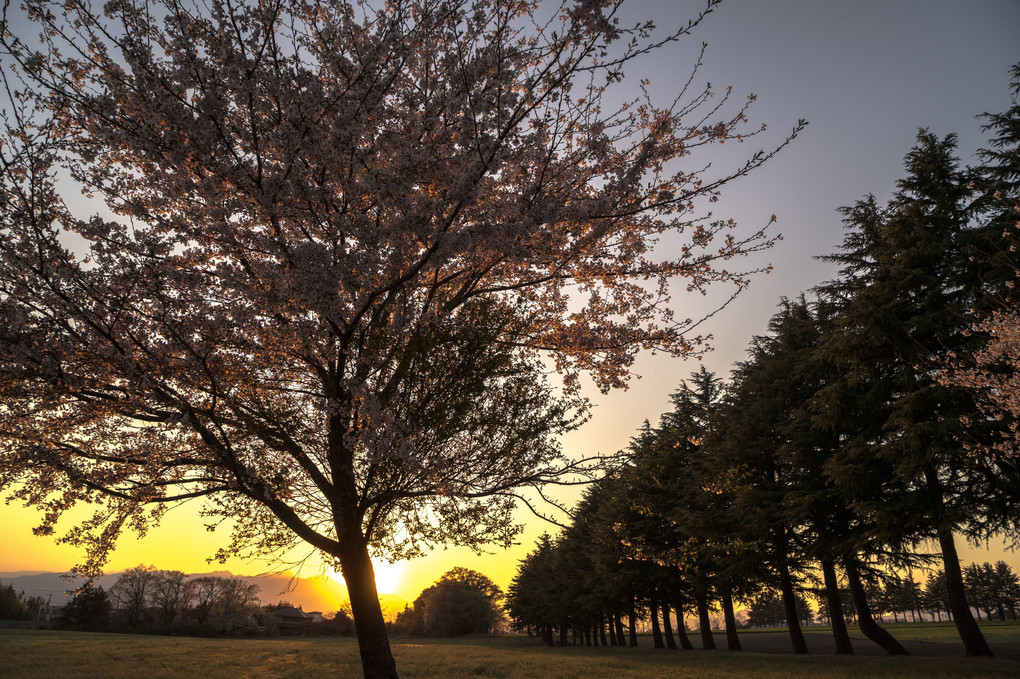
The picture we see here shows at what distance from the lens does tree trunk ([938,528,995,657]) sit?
16219 mm

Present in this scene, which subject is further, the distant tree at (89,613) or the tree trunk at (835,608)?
the distant tree at (89,613)

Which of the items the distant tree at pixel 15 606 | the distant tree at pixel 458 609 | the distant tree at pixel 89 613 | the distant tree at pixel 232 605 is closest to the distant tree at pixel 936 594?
the distant tree at pixel 458 609

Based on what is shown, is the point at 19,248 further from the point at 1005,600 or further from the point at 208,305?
the point at 1005,600

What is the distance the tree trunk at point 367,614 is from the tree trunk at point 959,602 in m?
17.0

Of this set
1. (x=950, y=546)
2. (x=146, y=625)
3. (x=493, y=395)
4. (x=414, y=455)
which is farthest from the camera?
(x=146, y=625)

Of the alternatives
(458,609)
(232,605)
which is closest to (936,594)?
(458,609)

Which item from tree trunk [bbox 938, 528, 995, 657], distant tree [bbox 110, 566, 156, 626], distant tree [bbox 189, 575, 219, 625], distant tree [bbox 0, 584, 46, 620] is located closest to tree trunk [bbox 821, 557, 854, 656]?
tree trunk [bbox 938, 528, 995, 657]

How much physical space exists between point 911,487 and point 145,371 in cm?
2260

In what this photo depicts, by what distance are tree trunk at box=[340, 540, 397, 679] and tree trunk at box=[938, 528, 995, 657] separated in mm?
17028

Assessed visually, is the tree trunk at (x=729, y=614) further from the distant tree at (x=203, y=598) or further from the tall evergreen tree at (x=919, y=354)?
the distant tree at (x=203, y=598)

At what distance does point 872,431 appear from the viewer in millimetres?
18766

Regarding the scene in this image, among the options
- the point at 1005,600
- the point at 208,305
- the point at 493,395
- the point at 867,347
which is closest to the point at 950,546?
the point at 867,347

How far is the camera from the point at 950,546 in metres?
16.7

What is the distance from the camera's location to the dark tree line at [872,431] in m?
14.9
